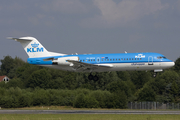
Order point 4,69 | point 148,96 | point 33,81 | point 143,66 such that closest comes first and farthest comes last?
1. point 143,66
2. point 148,96
3. point 33,81
4. point 4,69

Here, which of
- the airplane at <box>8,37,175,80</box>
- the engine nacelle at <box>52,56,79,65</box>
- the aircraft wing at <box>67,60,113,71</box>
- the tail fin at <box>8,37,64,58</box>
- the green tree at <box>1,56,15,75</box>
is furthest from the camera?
the green tree at <box>1,56,15,75</box>

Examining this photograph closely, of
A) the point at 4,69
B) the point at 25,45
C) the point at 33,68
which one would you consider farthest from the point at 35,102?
the point at 4,69

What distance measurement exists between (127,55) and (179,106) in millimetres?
19269

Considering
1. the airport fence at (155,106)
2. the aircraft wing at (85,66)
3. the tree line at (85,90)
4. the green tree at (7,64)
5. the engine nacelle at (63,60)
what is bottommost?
the airport fence at (155,106)

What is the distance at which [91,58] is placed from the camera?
144 feet

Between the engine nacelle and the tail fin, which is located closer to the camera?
the engine nacelle

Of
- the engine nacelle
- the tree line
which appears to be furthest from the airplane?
the tree line

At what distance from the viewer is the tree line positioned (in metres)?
59.4

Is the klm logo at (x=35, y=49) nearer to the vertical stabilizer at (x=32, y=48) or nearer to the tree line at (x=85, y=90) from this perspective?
the vertical stabilizer at (x=32, y=48)

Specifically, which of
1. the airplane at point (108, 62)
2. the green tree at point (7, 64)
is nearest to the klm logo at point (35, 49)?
the airplane at point (108, 62)

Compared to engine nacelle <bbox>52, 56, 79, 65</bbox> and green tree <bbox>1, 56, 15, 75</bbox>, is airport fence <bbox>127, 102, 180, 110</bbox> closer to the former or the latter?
engine nacelle <bbox>52, 56, 79, 65</bbox>

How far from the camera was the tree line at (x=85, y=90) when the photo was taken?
59.4m

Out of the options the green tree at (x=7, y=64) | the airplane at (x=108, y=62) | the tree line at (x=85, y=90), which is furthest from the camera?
the green tree at (x=7, y=64)

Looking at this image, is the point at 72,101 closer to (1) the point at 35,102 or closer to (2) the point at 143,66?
(1) the point at 35,102
